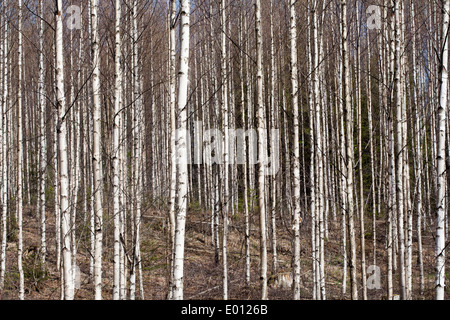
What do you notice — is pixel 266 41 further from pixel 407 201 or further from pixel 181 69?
pixel 181 69

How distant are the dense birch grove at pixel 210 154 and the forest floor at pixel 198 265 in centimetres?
6

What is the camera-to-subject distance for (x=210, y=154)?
11.5 metres

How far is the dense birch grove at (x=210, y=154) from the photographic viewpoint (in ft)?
16.6

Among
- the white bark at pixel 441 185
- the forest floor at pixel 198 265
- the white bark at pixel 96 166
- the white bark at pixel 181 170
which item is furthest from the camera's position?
the forest floor at pixel 198 265

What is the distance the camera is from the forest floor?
8711mm

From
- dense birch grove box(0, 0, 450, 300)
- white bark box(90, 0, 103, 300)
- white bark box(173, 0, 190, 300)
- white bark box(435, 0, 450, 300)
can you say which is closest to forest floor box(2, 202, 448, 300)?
dense birch grove box(0, 0, 450, 300)

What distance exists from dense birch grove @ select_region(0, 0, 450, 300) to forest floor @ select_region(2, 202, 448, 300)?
60 millimetres

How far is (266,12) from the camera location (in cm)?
1284

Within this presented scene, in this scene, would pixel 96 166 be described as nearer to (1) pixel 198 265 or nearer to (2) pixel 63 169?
(2) pixel 63 169

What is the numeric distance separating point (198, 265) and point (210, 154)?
3.09 metres

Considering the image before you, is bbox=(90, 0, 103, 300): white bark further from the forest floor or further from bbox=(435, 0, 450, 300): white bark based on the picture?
bbox=(435, 0, 450, 300): white bark

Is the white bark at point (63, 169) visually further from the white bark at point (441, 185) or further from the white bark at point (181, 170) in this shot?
the white bark at point (441, 185)

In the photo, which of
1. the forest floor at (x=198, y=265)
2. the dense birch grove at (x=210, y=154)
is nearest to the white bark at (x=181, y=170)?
the dense birch grove at (x=210, y=154)
